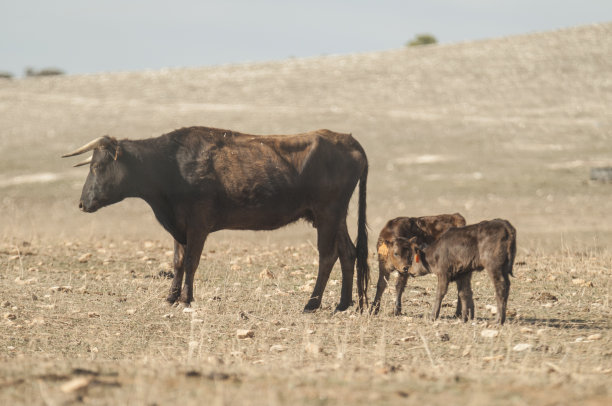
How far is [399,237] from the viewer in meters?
10.2

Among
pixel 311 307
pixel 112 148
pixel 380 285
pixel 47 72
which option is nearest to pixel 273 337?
pixel 311 307

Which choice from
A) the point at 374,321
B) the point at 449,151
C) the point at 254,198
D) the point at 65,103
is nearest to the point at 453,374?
the point at 374,321

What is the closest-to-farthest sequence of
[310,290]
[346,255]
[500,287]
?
[500,287] → [346,255] → [310,290]

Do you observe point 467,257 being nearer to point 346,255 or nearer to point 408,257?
point 408,257

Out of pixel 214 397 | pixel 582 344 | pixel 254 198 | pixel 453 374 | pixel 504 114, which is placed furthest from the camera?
pixel 504 114

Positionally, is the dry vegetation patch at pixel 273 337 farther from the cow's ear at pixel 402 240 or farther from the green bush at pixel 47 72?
the green bush at pixel 47 72

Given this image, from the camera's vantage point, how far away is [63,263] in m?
13.6

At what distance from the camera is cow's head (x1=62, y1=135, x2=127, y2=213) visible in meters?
10.7

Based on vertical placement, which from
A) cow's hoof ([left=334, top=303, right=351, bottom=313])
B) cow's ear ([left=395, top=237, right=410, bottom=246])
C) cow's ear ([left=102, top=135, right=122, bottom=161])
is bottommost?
cow's hoof ([left=334, top=303, right=351, bottom=313])

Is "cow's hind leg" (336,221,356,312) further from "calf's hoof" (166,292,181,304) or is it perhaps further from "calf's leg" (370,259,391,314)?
"calf's hoof" (166,292,181,304)

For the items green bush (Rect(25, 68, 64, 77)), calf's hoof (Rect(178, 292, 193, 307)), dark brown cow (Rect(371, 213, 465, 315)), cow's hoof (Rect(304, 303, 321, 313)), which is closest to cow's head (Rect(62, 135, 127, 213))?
calf's hoof (Rect(178, 292, 193, 307))

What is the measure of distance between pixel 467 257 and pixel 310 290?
9.27ft

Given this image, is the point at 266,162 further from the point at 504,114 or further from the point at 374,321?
the point at 504,114

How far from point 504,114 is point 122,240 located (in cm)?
3204
